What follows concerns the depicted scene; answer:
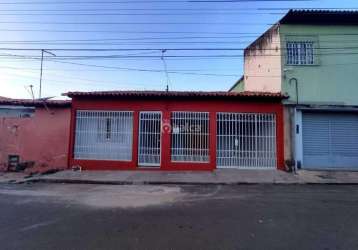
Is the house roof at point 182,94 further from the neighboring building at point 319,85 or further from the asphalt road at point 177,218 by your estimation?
the asphalt road at point 177,218

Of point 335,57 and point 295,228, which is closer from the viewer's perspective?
point 295,228

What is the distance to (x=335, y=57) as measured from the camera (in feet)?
50.0

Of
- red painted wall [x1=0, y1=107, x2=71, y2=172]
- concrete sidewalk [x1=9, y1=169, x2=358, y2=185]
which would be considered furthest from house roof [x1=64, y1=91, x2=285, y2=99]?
concrete sidewalk [x1=9, y1=169, x2=358, y2=185]

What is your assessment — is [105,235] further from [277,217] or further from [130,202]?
[277,217]

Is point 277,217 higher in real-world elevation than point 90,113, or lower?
lower

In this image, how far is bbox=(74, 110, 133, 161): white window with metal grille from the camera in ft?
50.4

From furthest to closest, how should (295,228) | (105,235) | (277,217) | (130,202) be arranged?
(130,202), (277,217), (295,228), (105,235)

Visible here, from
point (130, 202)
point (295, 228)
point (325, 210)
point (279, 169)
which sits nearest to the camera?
point (295, 228)

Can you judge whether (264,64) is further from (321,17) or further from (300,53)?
(321,17)

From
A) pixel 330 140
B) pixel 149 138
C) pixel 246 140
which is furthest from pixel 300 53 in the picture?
pixel 149 138

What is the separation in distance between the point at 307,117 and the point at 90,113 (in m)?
9.72

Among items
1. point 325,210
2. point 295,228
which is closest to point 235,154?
point 325,210

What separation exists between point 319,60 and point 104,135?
1017 centimetres

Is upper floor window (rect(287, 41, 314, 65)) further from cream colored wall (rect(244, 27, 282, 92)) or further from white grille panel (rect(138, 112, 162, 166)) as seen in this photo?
white grille panel (rect(138, 112, 162, 166))
